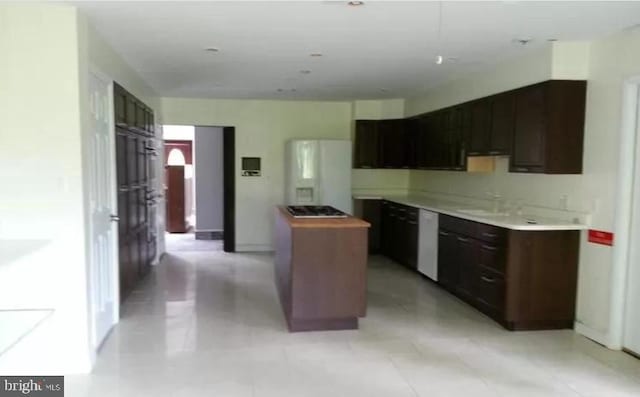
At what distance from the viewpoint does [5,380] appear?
3.22 metres

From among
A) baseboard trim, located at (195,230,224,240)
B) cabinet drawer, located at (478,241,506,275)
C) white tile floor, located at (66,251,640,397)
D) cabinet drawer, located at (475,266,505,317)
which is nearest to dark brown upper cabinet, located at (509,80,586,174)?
cabinet drawer, located at (478,241,506,275)

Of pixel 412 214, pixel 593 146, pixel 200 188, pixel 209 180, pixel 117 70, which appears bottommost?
pixel 412 214

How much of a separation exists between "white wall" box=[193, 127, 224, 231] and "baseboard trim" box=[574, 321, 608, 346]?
A: 6.62m

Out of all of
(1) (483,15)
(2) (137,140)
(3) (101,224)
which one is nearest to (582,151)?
(1) (483,15)

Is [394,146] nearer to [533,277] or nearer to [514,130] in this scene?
[514,130]

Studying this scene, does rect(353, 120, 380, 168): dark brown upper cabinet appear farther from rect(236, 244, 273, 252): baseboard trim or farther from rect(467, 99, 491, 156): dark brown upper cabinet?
rect(467, 99, 491, 156): dark brown upper cabinet

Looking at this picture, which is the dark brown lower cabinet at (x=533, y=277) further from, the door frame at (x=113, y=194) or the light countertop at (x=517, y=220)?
the door frame at (x=113, y=194)

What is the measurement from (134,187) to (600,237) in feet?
14.7

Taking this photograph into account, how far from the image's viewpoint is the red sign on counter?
3922mm

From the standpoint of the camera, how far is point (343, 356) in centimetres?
371

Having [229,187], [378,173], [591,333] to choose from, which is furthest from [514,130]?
[229,187]

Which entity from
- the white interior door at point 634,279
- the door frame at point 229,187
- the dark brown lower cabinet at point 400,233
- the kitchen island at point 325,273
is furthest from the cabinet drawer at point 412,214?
the door frame at point 229,187

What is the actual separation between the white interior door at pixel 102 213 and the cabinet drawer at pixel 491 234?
3.33 meters

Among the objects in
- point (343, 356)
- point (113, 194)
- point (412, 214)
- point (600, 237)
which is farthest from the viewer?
point (412, 214)
